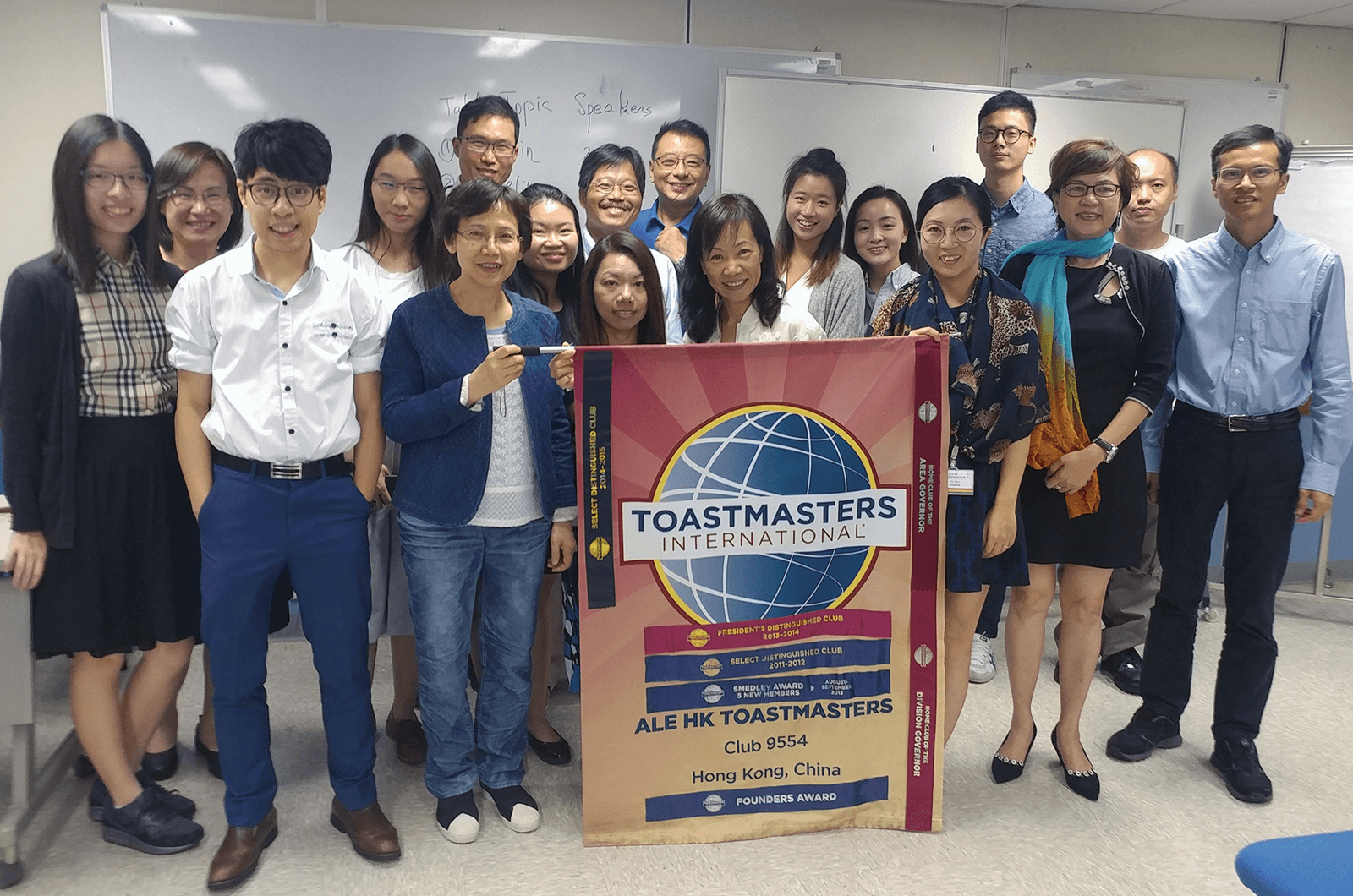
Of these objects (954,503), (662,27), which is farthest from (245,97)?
(954,503)

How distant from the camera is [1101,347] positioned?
2.40m

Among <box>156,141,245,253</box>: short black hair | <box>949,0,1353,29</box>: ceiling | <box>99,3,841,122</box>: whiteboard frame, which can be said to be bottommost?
<box>156,141,245,253</box>: short black hair

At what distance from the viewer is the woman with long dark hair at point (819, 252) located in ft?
9.13

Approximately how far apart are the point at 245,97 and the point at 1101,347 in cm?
343

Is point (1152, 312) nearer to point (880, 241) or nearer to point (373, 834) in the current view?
point (880, 241)

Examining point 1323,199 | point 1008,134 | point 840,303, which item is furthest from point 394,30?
point 1323,199

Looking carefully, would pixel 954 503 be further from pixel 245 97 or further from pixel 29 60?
pixel 29 60

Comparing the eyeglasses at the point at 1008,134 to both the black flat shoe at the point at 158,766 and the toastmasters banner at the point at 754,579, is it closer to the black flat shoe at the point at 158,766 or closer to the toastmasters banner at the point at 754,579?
the toastmasters banner at the point at 754,579

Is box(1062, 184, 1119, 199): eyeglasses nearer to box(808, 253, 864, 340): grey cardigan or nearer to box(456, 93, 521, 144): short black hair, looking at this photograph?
box(808, 253, 864, 340): grey cardigan

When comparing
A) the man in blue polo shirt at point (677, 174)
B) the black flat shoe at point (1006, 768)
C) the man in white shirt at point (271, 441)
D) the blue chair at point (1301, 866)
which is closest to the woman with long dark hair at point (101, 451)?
the man in white shirt at point (271, 441)

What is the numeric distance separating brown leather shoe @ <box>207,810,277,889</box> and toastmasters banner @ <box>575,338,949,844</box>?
764mm

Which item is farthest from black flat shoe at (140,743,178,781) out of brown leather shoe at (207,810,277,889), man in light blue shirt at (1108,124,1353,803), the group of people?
man in light blue shirt at (1108,124,1353,803)

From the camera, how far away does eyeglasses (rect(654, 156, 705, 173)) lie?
3.20 metres

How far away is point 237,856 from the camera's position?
211 centimetres
